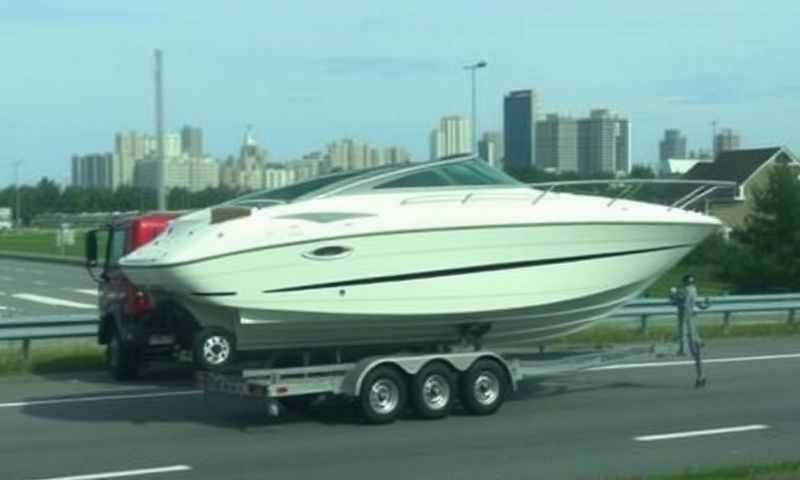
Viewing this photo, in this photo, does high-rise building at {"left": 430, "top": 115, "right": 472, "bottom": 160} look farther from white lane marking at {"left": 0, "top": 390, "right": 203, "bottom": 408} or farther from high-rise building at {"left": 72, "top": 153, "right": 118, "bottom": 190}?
high-rise building at {"left": 72, "top": 153, "right": 118, "bottom": 190}

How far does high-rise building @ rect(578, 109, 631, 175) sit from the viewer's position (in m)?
42.0

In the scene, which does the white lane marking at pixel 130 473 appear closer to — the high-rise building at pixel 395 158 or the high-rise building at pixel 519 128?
the high-rise building at pixel 395 158

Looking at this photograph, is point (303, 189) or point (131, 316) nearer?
point (303, 189)

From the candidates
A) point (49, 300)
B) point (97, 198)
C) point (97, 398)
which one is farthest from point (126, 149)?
point (97, 398)

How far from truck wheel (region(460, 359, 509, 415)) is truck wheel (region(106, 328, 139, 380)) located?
5.74 metres

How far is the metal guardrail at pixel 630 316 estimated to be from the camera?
22906 mm

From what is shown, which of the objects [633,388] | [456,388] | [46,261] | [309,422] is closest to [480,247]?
[456,388]

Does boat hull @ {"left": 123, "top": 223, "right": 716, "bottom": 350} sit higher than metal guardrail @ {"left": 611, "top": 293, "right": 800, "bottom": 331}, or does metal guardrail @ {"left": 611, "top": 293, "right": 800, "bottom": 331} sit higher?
boat hull @ {"left": 123, "top": 223, "right": 716, "bottom": 350}

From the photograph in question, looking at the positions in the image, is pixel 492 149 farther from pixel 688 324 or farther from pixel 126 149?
pixel 126 149

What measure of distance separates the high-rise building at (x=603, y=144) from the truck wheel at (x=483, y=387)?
70.9 ft

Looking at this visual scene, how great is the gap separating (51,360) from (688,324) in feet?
31.0

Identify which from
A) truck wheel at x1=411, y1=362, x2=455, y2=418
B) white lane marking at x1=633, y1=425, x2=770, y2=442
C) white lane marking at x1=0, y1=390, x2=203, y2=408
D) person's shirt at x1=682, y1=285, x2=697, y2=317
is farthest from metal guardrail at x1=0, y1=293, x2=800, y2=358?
white lane marking at x1=633, y1=425, x2=770, y2=442

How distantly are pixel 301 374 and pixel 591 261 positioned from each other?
3.97 metres

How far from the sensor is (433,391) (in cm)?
1702
